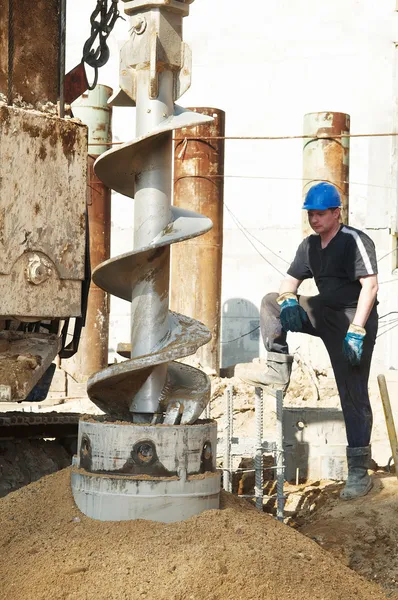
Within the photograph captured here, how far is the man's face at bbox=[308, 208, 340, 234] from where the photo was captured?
5.93 m

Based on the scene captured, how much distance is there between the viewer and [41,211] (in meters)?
3.83

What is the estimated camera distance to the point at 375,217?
62.6ft

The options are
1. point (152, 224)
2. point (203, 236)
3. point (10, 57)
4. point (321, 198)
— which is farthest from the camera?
point (203, 236)

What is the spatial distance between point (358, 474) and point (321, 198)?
1778 millimetres

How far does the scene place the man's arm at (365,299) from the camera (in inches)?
224

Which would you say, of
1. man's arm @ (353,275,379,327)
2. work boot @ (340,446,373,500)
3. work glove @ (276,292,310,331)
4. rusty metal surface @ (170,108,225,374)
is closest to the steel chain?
work glove @ (276,292,310,331)

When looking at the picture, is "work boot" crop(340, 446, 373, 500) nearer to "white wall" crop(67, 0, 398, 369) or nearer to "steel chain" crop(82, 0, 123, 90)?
"steel chain" crop(82, 0, 123, 90)

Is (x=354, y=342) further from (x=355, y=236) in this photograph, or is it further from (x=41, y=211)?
(x=41, y=211)

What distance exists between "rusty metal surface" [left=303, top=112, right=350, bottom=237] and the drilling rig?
9.39 meters

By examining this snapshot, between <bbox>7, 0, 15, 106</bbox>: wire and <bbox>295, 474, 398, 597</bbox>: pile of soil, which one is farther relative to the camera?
<bbox>295, 474, 398, 597</bbox>: pile of soil

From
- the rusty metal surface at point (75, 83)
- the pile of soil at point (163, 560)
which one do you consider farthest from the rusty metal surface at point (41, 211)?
the rusty metal surface at point (75, 83)

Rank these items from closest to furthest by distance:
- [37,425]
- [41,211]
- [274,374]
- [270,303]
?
[41,211] < [270,303] < [274,374] < [37,425]

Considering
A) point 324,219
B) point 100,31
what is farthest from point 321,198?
point 100,31

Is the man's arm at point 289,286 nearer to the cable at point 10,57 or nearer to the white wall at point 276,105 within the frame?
the cable at point 10,57
